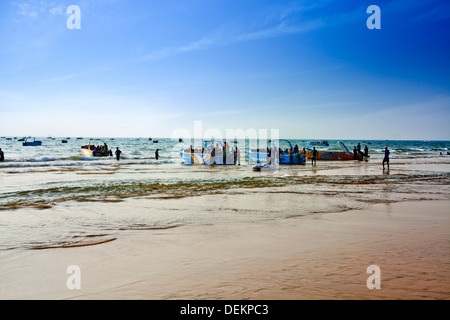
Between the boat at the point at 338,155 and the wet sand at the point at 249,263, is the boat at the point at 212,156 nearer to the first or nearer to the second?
the boat at the point at 338,155

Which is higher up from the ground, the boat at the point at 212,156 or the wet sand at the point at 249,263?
the boat at the point at 212,156

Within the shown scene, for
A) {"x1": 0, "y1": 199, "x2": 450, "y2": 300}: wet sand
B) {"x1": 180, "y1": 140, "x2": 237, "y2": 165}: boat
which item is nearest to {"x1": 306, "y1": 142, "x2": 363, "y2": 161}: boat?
{"x1": 180, "y1": 140, "x2": 237, "y2": 165}: boat

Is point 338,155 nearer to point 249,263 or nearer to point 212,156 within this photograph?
point 212,156

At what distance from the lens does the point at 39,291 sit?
453cm

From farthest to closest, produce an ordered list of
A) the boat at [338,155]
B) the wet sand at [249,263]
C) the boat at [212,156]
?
the boat at [338,155], the boat at [212,156], the wet sand at [249,263]

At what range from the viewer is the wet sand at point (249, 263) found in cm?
439

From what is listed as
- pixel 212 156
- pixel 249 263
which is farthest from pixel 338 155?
pixel 249 263

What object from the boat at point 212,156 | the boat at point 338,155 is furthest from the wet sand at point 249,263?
the boat at point 338,155

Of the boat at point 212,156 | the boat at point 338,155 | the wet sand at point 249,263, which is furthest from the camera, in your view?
the boat at point 338,155

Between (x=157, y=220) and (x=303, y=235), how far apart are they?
4.42m

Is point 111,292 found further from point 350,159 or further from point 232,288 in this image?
point 350,159

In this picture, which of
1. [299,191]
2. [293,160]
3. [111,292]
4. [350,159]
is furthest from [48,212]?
[350,159]

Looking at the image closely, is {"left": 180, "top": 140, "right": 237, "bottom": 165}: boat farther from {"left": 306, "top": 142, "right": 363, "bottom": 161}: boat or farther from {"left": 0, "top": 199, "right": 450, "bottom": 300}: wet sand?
{"left": 0, "top": 199, "right": 450, "bottom": 300}: wet sand
